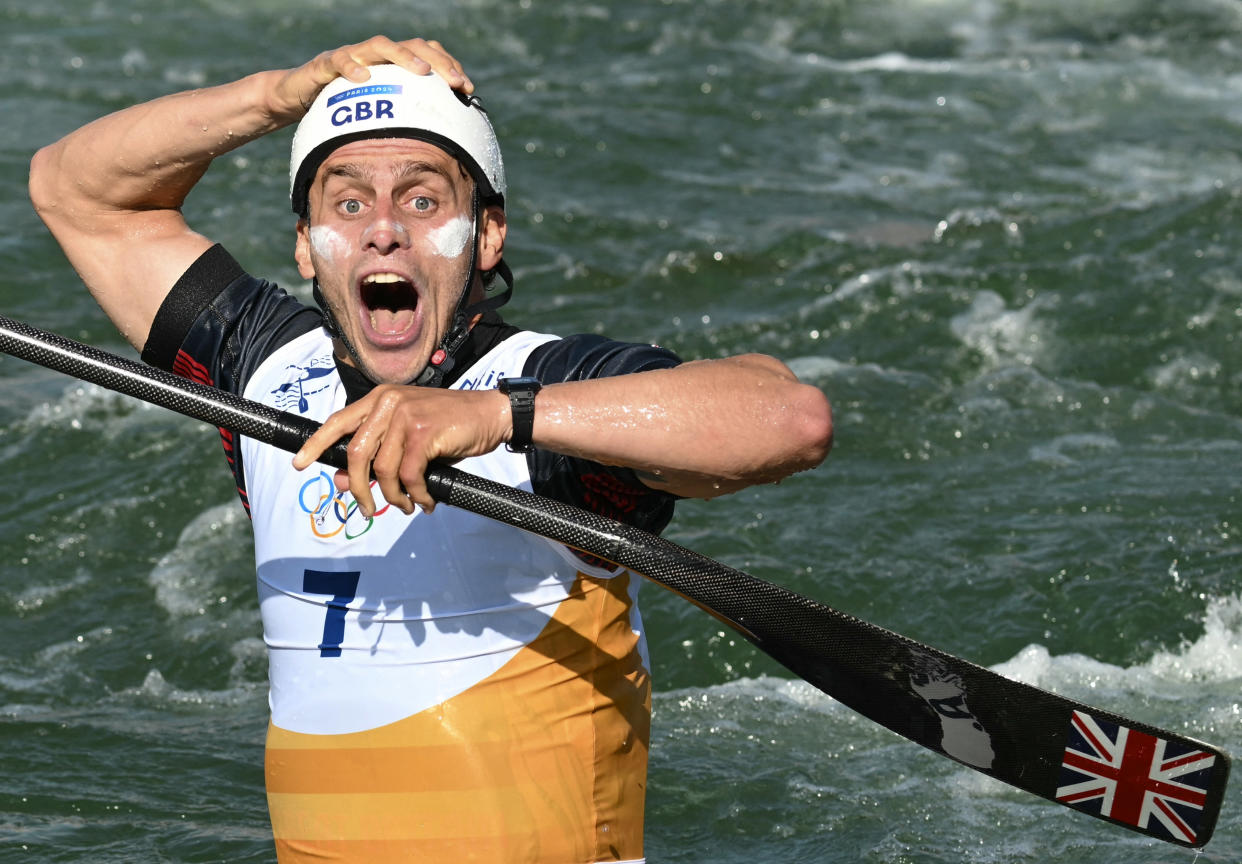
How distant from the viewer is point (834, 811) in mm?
4895

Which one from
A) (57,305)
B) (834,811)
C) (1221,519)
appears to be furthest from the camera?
(57,305)

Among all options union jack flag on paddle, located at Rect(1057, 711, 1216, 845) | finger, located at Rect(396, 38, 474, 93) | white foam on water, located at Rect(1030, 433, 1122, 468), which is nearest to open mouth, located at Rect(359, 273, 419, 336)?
finger, located at Rect(396, 38, 474, 93)

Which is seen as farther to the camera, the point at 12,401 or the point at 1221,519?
the point at 12,401

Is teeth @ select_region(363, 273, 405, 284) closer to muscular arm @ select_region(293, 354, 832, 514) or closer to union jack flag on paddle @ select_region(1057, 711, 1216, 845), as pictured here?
muscular arm @ select_region(293, 354, 832, 514)

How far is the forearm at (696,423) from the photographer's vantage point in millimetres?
2758

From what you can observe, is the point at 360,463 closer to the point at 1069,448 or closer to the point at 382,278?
the point at 382,278

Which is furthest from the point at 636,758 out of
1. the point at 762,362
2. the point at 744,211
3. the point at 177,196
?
the point at 744,211

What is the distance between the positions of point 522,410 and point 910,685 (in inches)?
43.0

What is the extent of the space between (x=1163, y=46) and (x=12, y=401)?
8.70 metres

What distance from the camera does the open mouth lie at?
10.5ft

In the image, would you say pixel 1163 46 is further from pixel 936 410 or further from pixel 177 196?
pixel 177 196

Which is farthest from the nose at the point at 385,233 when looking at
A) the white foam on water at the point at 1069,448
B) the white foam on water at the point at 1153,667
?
the white foam on water at the point at 1069,448

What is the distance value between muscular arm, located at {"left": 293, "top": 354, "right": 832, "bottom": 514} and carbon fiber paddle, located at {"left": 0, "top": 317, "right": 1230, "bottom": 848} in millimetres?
231

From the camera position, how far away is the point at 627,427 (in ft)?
9.04
